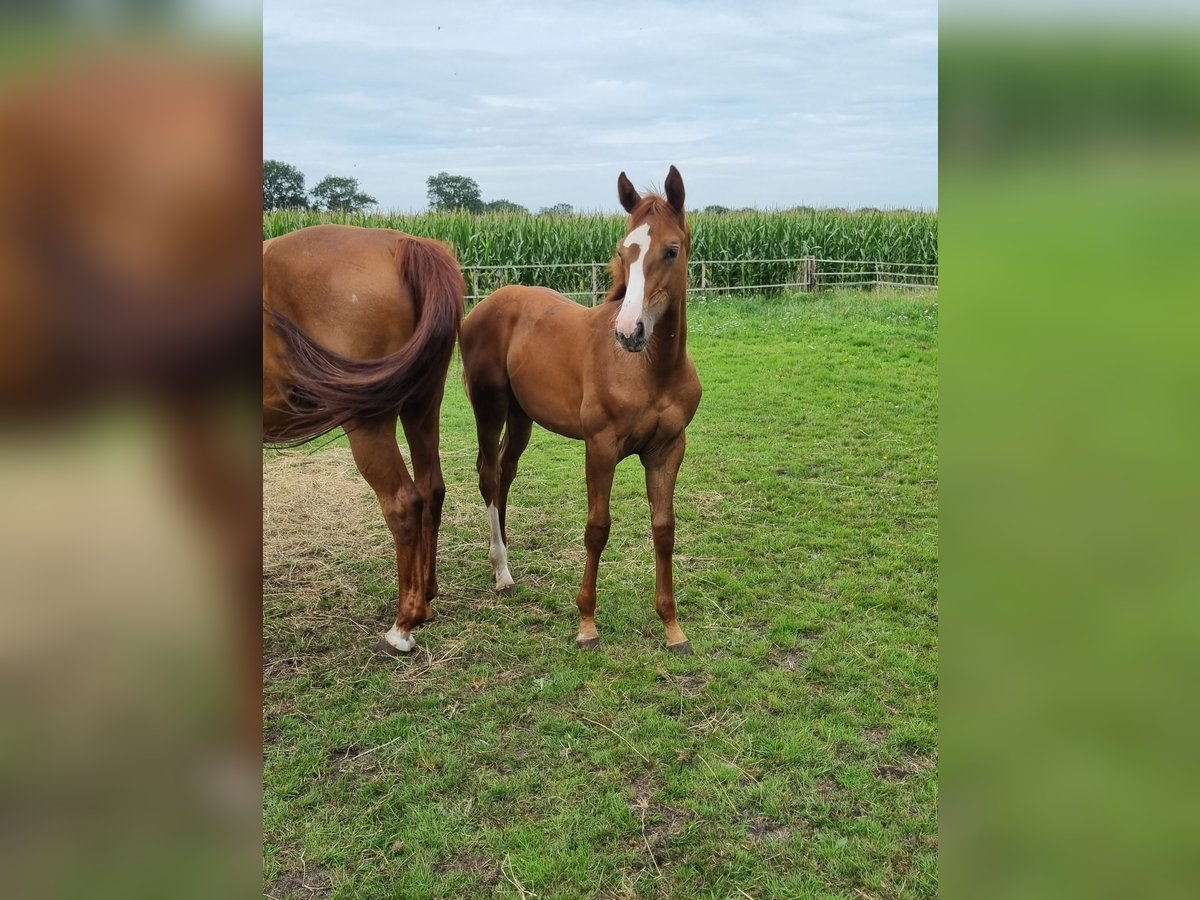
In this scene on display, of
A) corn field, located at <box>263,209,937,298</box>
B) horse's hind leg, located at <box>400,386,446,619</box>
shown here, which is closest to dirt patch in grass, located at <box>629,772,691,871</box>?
horse's hind leg, located at <box>400,386,446,619</box>

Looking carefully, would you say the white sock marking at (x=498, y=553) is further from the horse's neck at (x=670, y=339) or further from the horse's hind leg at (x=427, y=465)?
the horse's neck at (x=670, y=339)

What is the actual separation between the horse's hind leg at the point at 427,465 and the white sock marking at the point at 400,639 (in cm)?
20

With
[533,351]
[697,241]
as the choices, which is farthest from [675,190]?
[697,241]

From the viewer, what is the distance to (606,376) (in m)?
3.85

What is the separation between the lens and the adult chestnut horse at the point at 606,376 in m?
3.44

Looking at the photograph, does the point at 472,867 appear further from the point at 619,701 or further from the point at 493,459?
the point at 493,459

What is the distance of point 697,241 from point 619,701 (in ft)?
53.8

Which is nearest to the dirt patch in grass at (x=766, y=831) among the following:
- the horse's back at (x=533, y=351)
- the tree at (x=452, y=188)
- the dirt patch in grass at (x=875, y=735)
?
the dirt patch in grass at (x=875, y=735)

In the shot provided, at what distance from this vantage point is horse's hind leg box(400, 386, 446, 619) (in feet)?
13.7
